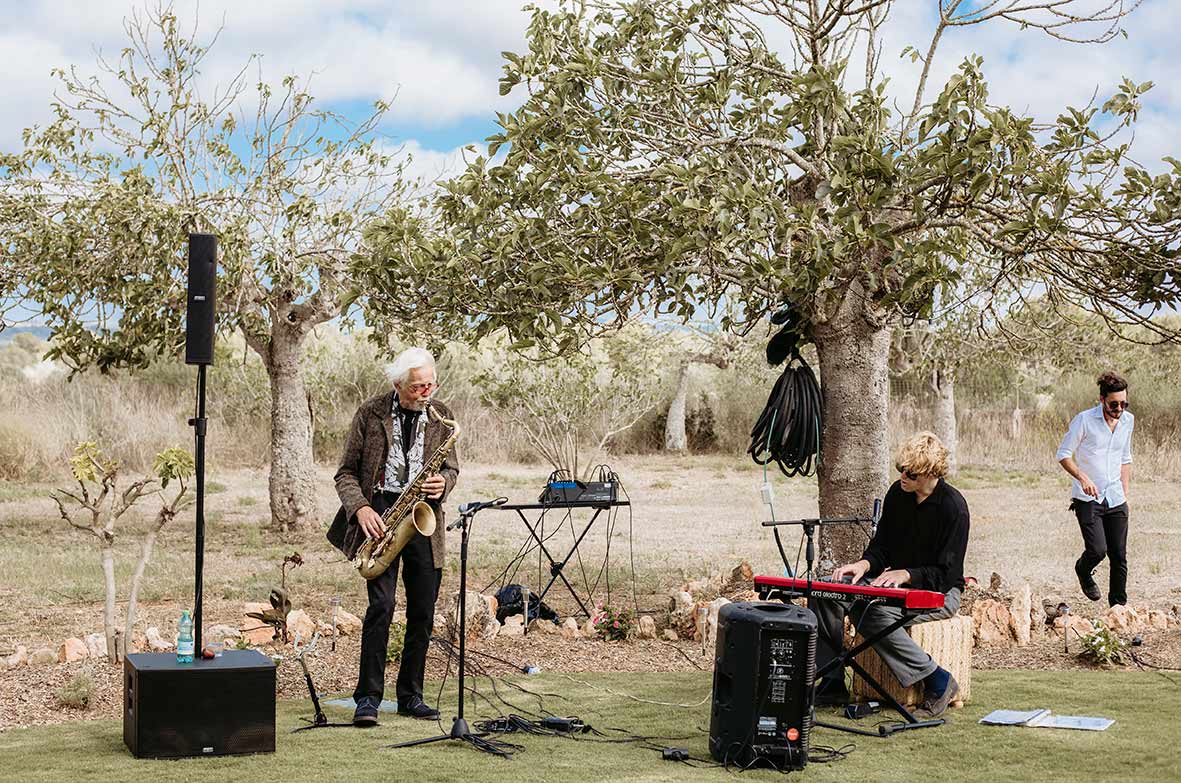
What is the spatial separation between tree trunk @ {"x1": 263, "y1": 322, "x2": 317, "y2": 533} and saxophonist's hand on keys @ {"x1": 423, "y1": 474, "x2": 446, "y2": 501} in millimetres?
7282

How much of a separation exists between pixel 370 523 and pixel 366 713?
80 centimetres

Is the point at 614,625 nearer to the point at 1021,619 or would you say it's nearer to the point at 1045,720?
the point at 1021,619

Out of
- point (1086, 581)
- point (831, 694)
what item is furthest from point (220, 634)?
point (1086, 581)

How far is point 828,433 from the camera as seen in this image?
25.7 ft

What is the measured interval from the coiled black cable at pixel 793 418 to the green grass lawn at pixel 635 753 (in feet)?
6.78

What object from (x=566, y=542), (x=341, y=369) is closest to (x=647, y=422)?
(x=341, y=369)


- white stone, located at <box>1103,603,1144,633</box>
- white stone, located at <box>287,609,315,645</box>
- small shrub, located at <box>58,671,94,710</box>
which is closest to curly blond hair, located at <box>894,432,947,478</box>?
white stone, located at <box>1103,603,1144,633</box>

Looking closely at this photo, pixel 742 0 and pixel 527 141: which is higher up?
pixel 742 0

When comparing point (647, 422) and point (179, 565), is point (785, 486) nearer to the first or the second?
point (647, 422)

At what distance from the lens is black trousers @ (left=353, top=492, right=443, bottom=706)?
18.0 feet

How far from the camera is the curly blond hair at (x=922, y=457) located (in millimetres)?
5691

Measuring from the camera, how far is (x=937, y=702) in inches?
222

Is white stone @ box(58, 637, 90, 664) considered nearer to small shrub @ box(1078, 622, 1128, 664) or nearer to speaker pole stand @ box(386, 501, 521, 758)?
speaker pole stand @ box(386, 501, 521, 758)

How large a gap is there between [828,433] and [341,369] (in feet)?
59.4
